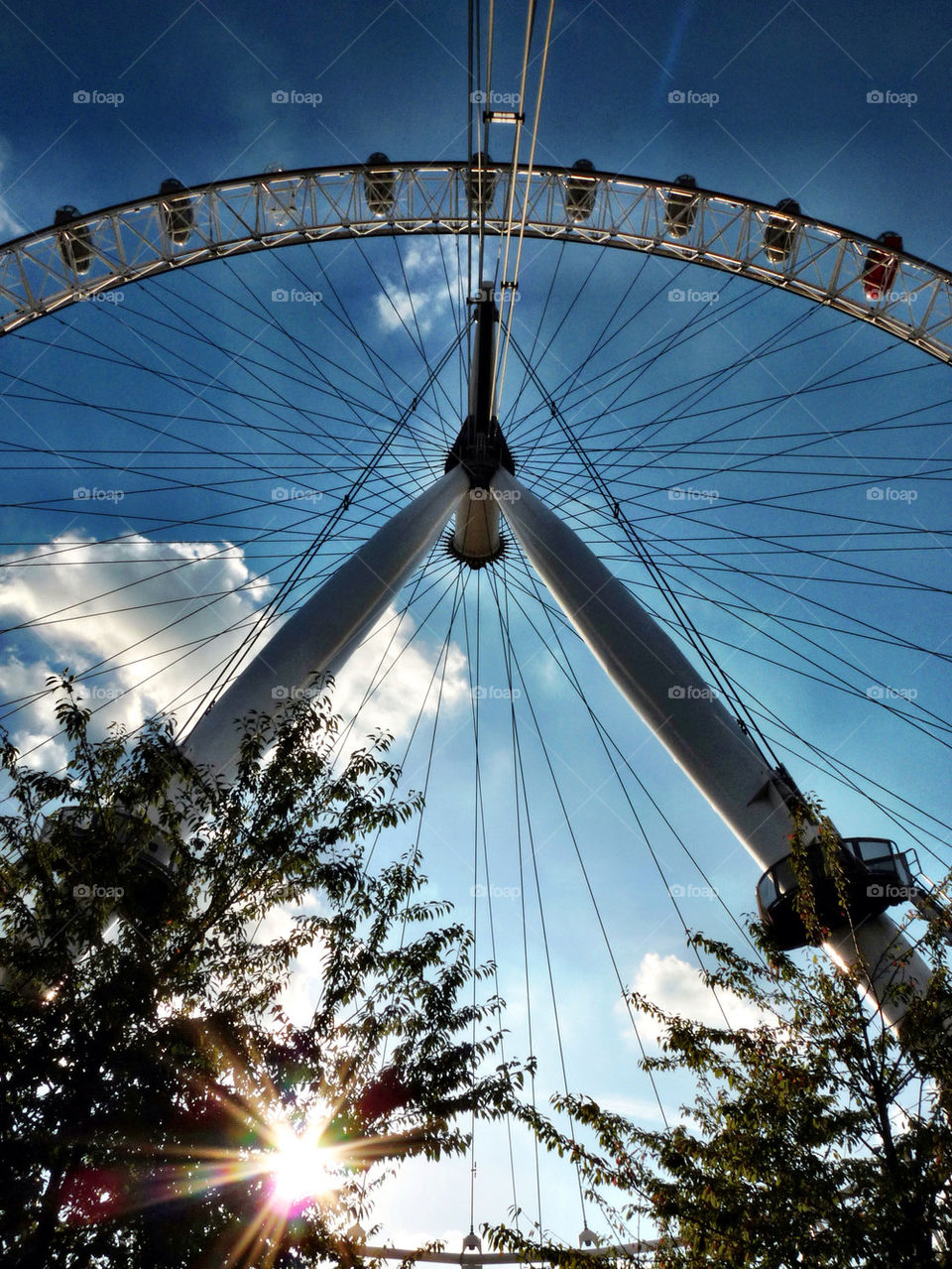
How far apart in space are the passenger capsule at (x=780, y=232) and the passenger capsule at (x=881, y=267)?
6.33 feet

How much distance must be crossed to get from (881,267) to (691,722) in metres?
14.1

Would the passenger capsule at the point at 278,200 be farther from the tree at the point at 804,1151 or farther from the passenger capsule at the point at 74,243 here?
the tree at the point at 804,1151

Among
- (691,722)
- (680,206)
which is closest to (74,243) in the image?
(680,206)

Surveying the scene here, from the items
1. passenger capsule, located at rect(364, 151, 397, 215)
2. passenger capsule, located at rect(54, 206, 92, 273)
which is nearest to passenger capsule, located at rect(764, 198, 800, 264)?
passenger capsule, located at rect(364, 151, 397, 215)

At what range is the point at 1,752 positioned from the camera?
7230 mm

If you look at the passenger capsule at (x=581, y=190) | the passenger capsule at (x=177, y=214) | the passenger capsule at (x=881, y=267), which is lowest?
the passenger capsule at (x=881, y=267)

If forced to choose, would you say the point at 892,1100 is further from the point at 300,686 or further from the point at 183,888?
the point at 300,686

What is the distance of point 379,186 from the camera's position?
2103 cm

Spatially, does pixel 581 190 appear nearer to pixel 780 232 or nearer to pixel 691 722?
pixel 780 232

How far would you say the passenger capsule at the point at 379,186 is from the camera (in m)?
20.8

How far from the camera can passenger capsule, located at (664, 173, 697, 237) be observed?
67.4ft

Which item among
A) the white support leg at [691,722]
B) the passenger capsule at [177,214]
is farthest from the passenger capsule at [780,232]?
the passenger capsule at [177,214]

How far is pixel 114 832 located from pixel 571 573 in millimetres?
8825

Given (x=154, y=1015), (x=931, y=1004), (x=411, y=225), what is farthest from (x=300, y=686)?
(x=411, y=225)
